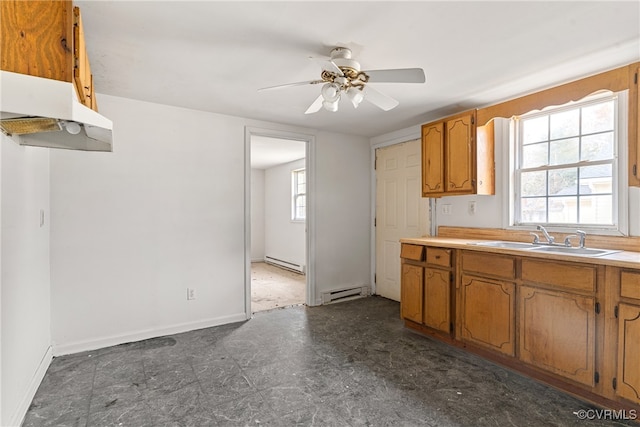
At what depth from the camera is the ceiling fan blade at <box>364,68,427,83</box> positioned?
191 centimetres

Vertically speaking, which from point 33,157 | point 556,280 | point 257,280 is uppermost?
point 33,157

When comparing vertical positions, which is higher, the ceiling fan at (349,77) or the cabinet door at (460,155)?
the ceiling fan at (349,77)

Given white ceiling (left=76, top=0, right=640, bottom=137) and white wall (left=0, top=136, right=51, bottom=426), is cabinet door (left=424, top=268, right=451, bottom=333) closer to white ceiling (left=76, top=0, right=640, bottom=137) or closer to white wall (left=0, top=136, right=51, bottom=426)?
white ceiling (left=76, top=0, right=640, bottom=137)

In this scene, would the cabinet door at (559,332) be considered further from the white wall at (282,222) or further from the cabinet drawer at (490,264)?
the white wall at (282,222)

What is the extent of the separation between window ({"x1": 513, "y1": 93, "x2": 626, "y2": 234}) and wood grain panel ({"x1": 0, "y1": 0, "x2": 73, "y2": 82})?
3362 millimetres

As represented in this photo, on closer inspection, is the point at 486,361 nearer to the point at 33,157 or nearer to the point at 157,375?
the point at 157,375

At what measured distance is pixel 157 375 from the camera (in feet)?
7.74

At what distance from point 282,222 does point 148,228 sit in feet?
13.1

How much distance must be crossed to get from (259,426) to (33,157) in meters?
2.33

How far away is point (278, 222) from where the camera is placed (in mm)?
7137

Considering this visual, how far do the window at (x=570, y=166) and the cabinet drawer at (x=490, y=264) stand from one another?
744 mm

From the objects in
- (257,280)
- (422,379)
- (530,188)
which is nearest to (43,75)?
(422,379)

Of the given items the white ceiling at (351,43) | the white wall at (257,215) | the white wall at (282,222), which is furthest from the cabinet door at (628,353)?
the white wall at (257,215)

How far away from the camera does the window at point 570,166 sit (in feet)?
8.07
